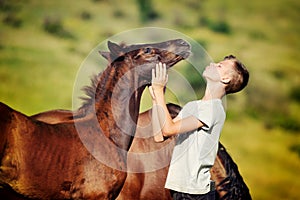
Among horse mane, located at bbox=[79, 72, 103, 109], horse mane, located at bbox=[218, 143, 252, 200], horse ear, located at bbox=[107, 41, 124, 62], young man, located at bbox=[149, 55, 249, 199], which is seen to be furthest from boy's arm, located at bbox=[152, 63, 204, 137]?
horse mane, located at bbox=[218, 143, 252, 200]

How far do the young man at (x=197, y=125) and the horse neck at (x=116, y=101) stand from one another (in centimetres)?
18

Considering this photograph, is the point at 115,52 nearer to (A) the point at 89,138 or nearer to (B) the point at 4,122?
(A) the point at 89,138

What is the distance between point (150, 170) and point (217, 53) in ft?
16.2

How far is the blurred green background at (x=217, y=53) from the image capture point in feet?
24.4

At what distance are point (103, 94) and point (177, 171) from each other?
698mm

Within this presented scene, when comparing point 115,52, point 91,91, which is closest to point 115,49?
point 115,52

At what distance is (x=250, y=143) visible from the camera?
763cm

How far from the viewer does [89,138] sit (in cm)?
349

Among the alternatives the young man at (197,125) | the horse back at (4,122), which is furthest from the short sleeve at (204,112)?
the horse back at (4,122)

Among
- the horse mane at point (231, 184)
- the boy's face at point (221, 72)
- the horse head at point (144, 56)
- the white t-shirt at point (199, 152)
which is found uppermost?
the horse head at point (144, 56)

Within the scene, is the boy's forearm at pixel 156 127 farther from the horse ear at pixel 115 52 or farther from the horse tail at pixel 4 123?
the horse tail at pixel 4 123

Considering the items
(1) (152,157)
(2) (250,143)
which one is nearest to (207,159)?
(1) (152,157)

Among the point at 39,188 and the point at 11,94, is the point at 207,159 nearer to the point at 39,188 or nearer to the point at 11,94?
the point at 39,188

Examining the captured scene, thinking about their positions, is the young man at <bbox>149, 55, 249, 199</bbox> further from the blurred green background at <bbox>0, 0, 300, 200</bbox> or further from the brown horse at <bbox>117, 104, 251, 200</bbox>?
the blurred green background at <bbox>0, 0, 300, 200</bbox>
